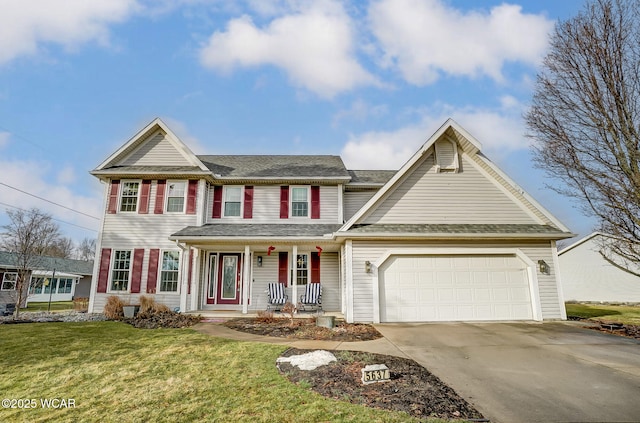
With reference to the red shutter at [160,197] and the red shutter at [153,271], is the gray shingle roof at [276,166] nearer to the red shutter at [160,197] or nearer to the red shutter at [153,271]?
the red shutter at [160,197]

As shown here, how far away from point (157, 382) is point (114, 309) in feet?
27.5

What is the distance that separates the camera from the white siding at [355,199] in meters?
14.5

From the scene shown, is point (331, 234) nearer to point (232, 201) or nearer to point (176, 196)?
point (232, 201)

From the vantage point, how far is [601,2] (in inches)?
364

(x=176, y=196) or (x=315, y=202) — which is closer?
(x=176, y=196)

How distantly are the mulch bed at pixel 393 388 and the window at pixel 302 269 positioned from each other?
7638 mm

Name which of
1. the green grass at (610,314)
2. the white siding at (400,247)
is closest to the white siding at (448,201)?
the white siding at (400,247)

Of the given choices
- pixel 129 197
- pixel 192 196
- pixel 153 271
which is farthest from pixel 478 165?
pixel 129 197

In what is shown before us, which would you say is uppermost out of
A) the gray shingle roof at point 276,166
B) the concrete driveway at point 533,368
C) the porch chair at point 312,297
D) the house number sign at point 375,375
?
the gray shingle roof at point 276,166

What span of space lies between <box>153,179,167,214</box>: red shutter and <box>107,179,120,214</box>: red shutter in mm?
1784

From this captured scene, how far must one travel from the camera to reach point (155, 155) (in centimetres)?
1393

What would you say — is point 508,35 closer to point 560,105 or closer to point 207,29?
point 560,105

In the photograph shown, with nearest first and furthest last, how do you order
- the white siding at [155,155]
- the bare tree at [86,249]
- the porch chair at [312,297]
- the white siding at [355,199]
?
the porch chair at [312,297] → the white siding at [155,155] → the white siding at [355,199] → the bare tree at [86,249]

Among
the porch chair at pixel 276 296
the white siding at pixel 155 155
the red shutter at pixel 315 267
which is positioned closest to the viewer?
the porch chair at pixel 276 296
